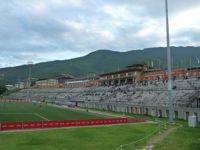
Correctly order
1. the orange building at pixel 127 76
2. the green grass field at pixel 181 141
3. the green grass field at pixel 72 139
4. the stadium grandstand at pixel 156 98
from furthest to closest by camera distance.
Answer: the orange building at pixel 127 76 → the stadium grandstand at pixel 156 98 → the green grass field at pixel 181 141 → the green grass field at pixel 72 139

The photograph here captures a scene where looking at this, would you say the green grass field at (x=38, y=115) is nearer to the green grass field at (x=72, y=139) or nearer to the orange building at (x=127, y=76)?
the green grass field at (x=72, y=139)

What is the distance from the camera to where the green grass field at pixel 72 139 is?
33344 millimetres

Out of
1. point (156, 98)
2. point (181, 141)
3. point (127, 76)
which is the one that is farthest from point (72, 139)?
point (127, 76)

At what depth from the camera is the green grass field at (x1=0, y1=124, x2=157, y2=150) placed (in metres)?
33.3

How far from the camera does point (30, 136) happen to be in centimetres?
3956

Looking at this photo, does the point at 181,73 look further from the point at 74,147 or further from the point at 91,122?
the point at 74,147

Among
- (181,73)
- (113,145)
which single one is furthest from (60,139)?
(181,73)

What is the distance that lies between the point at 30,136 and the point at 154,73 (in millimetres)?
100306

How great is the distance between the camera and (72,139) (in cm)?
3819

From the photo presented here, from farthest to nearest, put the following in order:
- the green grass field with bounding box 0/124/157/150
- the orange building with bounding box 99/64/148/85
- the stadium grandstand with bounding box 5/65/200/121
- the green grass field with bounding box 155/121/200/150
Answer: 1. the orange building with bounding box 99/64/148/85
2. the stadium grandstand with bounding box 5/65/200/121
3. the green grass field with bounding box 155/121/200/150
4. the green grass field with bounding box 0/124/157/150

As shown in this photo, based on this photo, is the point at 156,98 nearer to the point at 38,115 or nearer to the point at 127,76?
the point at 38,115

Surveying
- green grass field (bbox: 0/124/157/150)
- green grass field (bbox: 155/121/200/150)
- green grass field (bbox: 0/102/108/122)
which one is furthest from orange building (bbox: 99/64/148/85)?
green grass field (bbox: 155/121/200/150)

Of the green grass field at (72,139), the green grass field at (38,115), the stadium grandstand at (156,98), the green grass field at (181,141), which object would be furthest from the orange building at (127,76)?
the green grass field at (181,141)

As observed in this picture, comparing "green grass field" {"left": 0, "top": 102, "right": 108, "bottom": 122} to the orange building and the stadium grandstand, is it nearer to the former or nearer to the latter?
the stadium grandstand
